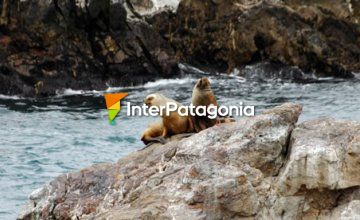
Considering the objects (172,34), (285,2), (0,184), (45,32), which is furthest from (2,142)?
(285,2)

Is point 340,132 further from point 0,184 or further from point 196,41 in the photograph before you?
point 196,41

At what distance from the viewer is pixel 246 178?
332 inches

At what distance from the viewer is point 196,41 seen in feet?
97.3

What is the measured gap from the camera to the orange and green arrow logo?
22066 mm

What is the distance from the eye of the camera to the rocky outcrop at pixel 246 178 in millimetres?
8266

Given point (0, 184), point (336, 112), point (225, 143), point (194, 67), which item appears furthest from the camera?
point (194, 67)

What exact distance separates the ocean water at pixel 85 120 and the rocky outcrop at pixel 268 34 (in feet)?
3.65

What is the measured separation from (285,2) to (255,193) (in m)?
21.6

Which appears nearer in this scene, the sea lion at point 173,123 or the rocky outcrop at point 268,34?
the sea lion at point 173,123

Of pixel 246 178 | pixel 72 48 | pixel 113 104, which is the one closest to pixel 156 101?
pixel 246 178

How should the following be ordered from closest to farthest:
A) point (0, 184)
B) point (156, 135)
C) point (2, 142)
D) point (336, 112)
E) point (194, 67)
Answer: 1. point (156, 135)
2. point (0, 184)
3. point (2, 142)
4. point (336, 112)
5. point (194, 67)

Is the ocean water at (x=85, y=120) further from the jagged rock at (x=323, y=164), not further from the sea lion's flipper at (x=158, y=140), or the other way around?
the jagged rock at (x=323, y=164)

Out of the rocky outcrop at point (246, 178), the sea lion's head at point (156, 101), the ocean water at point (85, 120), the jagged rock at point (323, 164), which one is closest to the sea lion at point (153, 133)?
the sea lion's head at point (156, 101)

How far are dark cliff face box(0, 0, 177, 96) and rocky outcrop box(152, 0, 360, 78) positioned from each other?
84.2 inches
